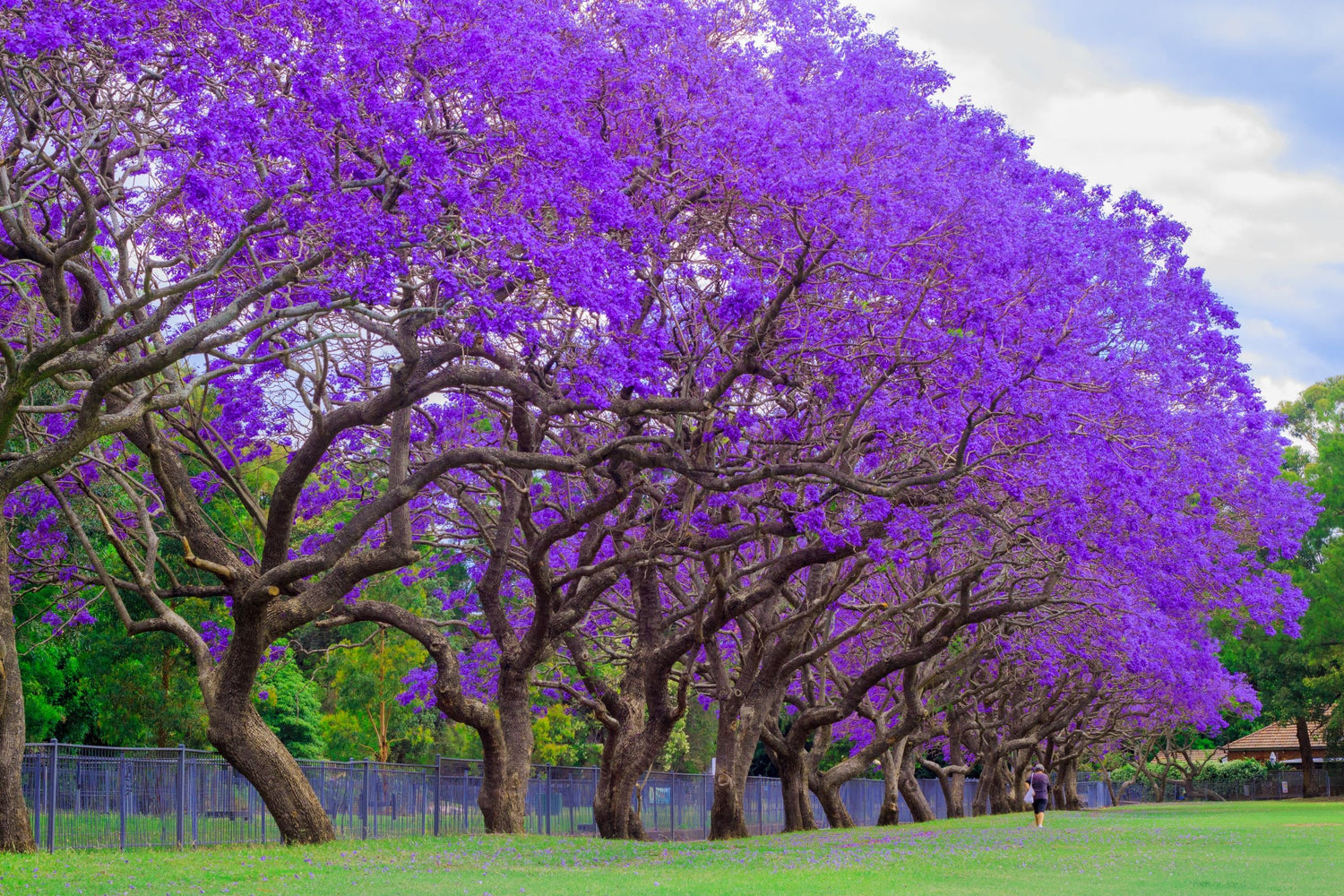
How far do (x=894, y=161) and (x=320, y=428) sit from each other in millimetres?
6840

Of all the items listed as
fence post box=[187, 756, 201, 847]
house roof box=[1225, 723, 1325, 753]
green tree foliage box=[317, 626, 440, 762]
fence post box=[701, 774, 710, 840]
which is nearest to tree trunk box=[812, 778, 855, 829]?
fence post box=[701, 774, 710, 840]

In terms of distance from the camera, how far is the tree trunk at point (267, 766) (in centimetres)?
1497

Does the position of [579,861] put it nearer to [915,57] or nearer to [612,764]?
[612,764]

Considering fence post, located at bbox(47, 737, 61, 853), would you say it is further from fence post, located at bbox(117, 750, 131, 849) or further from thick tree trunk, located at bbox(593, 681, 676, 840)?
thick tree trunk, located at bbox(593, 681, 676, 840)

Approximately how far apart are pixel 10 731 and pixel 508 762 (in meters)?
7.43

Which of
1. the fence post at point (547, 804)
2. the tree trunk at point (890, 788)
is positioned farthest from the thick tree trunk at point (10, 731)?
the tree trunk at point (890, 788)

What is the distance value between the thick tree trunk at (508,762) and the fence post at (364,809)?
5672mm

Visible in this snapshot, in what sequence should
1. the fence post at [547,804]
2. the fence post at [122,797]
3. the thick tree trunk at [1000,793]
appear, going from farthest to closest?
the thick tree trunk at [1000,793]
the fence post at [547,804]
the fence post at [122,797]

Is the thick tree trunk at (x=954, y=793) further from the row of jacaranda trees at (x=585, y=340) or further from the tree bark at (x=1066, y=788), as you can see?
→ the row of jacaranda trees at (x=585, y=340)

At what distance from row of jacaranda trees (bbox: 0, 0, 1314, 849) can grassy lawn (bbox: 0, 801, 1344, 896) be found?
171 cm

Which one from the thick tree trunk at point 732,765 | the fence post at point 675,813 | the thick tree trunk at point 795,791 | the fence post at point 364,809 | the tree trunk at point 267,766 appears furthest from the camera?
the fence post at point 675,813

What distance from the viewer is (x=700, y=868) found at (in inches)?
563

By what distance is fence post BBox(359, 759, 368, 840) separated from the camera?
24.4 meters

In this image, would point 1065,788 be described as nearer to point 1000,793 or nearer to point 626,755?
point 1000,793
